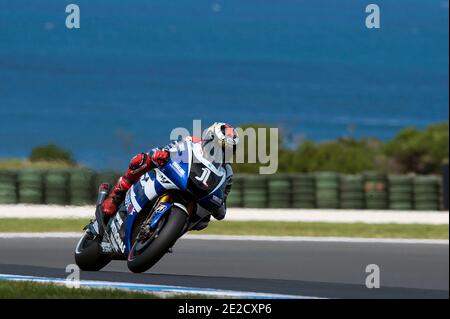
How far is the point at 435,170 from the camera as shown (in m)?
39.5

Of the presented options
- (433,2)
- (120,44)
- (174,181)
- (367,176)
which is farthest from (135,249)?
(433,2)

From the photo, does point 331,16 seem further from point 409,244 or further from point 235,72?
point 409,244

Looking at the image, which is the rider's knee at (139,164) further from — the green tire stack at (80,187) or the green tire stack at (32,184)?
the green tire stack at (32,184)

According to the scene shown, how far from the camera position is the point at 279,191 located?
2402 centimetres

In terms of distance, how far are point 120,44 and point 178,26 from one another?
1062 inches

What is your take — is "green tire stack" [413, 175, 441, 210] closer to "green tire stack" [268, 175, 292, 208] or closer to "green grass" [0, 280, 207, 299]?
"green tire stack" [268, 175, 292, 208]

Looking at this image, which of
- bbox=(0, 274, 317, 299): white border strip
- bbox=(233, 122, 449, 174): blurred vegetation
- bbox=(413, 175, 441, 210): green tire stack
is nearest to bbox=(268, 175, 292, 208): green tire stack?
bbox=(413, 175, 441, 210): green tire stack

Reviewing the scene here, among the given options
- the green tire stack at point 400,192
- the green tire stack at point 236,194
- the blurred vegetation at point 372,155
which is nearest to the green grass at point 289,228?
the green tire stack at point 236,194

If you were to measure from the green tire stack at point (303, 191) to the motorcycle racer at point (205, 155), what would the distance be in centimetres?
1295

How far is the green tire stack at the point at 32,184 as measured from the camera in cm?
2270

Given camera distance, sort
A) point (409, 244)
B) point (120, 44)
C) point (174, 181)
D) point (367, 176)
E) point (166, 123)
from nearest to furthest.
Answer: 1. point (174, 181)
2. point (409, 244)
3. point (367, 176)
4. point (166, 123)
5. point (120, 44)

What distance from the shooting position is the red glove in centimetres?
1045

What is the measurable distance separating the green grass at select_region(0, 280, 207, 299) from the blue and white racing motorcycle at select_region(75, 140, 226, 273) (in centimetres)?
63

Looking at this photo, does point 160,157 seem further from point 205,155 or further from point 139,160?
point 205,155
